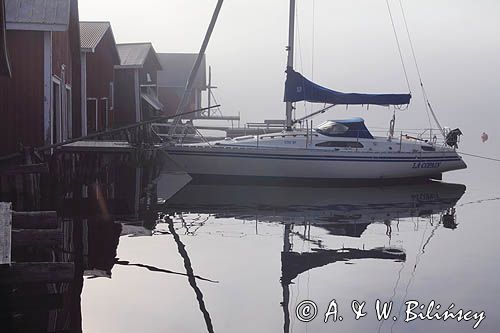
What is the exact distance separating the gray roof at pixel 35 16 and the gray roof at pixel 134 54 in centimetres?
1647

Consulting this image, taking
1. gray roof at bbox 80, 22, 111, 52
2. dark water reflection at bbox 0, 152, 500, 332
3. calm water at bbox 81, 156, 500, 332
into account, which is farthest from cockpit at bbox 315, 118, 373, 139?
gray roof at bbox 80, 22, 111, 52

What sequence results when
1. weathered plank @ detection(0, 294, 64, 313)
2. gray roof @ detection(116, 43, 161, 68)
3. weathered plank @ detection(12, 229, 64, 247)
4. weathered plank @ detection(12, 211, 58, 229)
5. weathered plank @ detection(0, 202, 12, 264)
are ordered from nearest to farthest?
weathered plank @ detection(0, 202, 12, 264), weathered plank @ detection(0, 294, 64, 313), weathered plank @ detection(12, 229, 64, 247), weathered plank @ detection(12, 211, 58, 229), gray roof @ detection(116, 43, 161, 68)

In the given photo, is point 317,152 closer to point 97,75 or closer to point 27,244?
point 97,75

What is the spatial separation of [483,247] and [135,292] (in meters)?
8.21

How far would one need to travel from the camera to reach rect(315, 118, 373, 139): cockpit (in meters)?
26.8

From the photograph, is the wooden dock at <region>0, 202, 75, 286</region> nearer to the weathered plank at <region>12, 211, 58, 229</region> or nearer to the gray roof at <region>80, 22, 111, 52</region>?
the weathered plank at <region>12, 211, 58, 229</region>

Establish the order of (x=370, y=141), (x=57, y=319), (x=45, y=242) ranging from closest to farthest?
(x=57, y=319) → (x=45, y=242) → (x=370, y=141)

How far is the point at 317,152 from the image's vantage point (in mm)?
26047

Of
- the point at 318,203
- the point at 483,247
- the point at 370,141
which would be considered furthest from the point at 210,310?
the point at 370,141

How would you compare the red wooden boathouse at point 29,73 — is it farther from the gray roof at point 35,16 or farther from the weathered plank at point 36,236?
the weathered plank at point 36,236

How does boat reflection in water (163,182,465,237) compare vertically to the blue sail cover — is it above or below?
below

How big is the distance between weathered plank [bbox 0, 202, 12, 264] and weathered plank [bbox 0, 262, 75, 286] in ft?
0.36

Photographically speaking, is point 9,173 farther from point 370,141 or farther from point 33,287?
point 370,141

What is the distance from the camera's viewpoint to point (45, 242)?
949 cm
